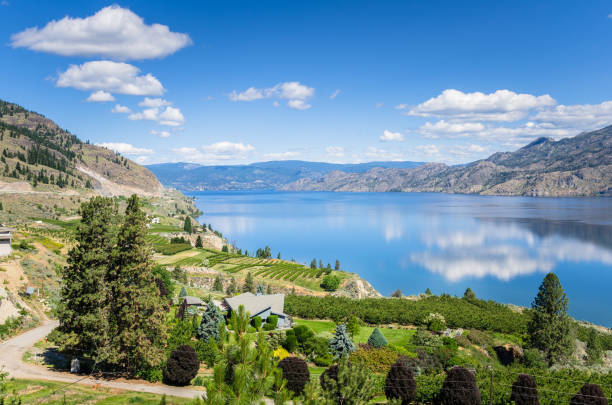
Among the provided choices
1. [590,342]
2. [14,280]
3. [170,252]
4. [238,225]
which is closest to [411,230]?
[238,225]

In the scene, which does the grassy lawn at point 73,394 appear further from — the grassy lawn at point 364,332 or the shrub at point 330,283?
the shrub at point 330,283

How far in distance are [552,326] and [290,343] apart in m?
20.7

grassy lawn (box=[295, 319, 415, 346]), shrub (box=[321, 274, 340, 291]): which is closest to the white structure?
grassy lawn (box=[295, 319, 415, 346])

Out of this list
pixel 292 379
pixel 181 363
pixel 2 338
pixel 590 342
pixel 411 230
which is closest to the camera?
pixel 292 379

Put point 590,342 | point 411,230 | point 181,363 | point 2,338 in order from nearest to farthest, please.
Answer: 1. point 181,363
2. point 2,338
3. point 590,342
4. point 411,230

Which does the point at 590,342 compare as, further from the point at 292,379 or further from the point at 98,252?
the point at 98,252

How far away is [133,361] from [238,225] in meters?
178

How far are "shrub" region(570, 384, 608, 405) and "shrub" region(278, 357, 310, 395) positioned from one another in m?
12.6

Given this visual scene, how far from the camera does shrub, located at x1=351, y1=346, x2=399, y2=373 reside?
1058 inches

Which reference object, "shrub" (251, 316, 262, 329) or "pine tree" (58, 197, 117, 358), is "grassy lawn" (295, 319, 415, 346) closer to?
"shrub" (251, 316, 262, 329)

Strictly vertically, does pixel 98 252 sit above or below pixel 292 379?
above

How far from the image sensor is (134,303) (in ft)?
71.0

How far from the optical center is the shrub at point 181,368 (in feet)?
71.0

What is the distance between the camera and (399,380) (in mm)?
20203
